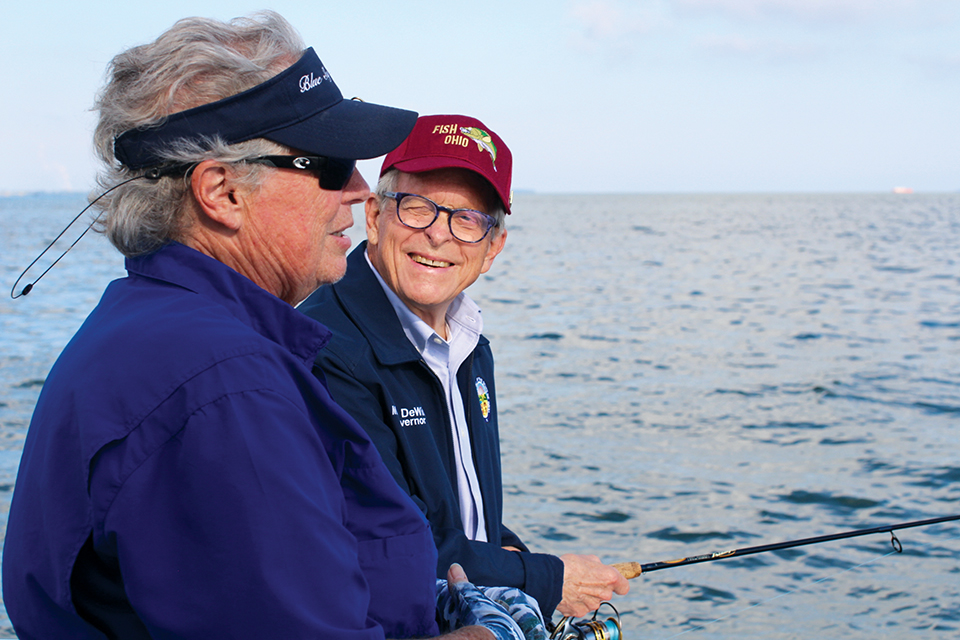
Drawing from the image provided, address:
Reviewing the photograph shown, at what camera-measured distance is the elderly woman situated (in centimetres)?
130

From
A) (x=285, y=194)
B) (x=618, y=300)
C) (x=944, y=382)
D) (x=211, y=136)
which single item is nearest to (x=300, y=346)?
(x=285, y=194)

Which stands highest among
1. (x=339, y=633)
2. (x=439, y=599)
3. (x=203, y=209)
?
(x=203, y=209)

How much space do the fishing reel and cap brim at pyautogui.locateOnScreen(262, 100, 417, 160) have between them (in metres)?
1.75

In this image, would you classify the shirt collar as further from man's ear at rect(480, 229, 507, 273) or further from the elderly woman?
the elderly woman

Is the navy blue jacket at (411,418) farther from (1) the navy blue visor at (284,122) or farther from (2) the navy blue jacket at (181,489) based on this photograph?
(2) the navy blue jacket at (181,489)

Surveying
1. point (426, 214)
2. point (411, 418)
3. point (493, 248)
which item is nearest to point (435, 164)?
point (426, 214)

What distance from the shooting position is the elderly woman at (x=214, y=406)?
4.25ft

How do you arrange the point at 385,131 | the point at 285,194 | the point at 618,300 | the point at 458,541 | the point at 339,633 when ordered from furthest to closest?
the point at 618,300, the point at 458,541, the point at 385,131, the point at 285,194, the point at 339,633

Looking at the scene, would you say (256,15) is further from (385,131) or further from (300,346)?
(300,346)

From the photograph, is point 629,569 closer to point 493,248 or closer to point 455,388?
point 455,388

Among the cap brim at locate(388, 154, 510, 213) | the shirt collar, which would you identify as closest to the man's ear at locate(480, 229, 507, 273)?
the shirt collar

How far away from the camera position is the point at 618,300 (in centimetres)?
2197

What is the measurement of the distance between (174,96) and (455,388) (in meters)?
1.60

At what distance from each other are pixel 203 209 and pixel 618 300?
68.0 feet
